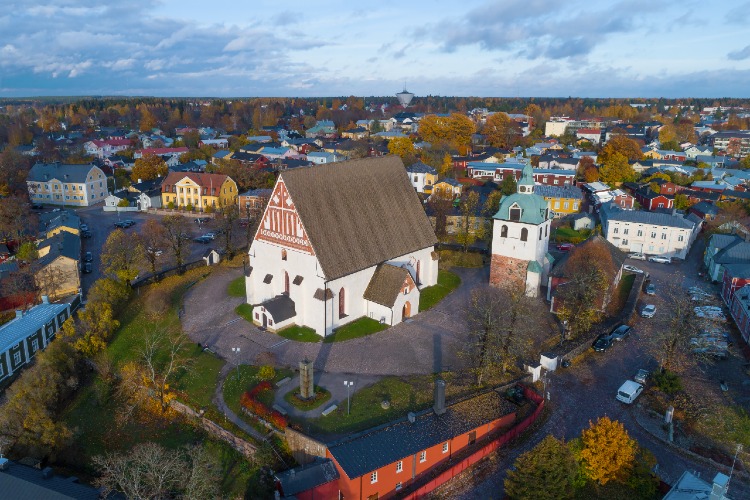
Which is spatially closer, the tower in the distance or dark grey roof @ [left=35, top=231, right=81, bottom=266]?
dark grey roof @ [left=35, top=231, right=81, bottom=266]

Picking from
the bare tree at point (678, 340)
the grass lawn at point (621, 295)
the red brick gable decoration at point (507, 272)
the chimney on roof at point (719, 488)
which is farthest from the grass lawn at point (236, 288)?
the chimney on roof at point (719, 488)

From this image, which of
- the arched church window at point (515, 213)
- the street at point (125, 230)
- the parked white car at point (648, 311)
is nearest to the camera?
the parked white car at point (648, 311)

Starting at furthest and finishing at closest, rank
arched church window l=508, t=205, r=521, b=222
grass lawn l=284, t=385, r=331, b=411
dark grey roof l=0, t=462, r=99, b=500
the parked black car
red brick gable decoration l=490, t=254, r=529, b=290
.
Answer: red brick gable decoration l=490, t=254, r=529, b=290, arched church window l=508, t=205, r=521, b=222, the parked black car, grass lawn l=284, t=385, r=331, b=411, dark grey roof l=0, t=462, r=99, b=500

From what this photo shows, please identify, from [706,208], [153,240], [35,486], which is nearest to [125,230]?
[153,240]

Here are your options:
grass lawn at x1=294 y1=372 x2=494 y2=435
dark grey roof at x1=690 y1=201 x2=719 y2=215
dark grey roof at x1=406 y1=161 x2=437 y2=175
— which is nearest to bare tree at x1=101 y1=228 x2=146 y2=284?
grass lawn at x1=294 y1=372 x2=494 y2=435

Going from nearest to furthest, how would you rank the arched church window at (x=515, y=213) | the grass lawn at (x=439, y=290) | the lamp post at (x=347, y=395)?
the lamp post at (x=347, y=395), the grass lawn at (x=439, y=290), the arched church window at (x=515, y=213)

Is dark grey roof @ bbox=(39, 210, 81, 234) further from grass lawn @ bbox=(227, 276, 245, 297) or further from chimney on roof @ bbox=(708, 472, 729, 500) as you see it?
chimney on roof @ bbox=(708, 472, 729, 500)

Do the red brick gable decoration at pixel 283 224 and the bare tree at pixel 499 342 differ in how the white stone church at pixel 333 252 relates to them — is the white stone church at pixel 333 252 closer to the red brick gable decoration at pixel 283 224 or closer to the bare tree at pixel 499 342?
the red brick gable decoration at pixel 283 224

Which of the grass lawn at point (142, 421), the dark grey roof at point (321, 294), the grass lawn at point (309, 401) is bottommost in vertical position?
the grass lawn at point (142, 421)
